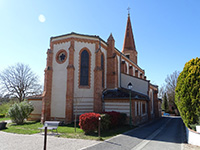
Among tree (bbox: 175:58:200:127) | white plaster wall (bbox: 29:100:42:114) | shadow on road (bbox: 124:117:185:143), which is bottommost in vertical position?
shadow on road (bbox: 124:117:185:143)

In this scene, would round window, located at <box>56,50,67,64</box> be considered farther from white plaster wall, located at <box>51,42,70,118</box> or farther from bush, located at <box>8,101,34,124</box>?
bush, located at <box>8,101,34,124</box>

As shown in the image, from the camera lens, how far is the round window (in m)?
18.6

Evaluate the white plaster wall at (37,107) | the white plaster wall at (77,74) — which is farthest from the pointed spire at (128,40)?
A: the white plaster wall at (37,107)

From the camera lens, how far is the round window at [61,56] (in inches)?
733

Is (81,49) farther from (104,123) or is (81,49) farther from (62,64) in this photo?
(104,123)

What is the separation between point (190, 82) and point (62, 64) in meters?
13.6

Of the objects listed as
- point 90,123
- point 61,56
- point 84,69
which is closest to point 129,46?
point 84,69

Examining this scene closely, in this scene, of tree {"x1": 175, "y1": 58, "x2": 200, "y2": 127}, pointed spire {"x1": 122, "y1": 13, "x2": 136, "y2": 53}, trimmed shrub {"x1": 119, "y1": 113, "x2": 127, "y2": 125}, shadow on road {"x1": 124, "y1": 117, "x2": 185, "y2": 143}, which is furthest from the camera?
pointed spire {"x1": 122, "y1": 13, "x2": 136, "y2": 53}

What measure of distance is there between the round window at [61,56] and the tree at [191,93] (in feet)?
43.2

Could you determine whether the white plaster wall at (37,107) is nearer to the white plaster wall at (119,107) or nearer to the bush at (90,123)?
the white plaster wall at (119,107)

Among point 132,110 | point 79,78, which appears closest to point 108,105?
point 132,110

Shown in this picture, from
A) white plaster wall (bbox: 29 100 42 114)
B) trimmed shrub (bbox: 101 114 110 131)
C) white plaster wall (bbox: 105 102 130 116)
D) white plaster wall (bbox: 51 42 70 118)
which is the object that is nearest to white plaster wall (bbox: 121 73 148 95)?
white plaster wall (bbox: 105 102 130 116)

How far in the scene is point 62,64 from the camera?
18453 millimetres

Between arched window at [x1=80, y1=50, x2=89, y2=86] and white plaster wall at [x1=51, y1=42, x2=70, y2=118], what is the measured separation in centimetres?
187
